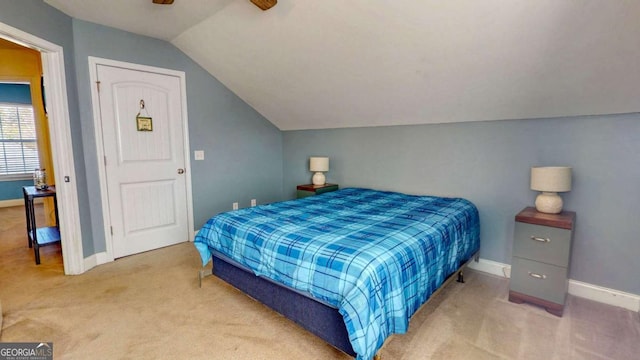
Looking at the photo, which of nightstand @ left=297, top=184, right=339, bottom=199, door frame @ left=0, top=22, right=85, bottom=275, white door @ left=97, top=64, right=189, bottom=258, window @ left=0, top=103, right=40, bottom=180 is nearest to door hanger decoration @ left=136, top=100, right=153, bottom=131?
white door @ left=97, top=64, right=189, bottom=258

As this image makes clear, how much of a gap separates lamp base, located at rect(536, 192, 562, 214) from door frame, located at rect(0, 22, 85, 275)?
4.10 meters

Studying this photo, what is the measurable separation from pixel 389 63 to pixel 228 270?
221cm

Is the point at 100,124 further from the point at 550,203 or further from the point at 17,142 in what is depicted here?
the point at 17,142

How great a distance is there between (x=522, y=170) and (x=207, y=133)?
3.52 meters

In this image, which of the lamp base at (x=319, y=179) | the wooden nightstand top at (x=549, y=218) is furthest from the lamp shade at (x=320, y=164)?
the wooden nightstand top at (x=549, y=218)

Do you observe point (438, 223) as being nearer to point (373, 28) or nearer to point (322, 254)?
point (322, 254)

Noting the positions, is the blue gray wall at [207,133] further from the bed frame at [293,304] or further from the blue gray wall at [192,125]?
the bed frame at [293,304]

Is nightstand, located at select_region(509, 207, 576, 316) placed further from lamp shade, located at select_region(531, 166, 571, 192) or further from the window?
the window

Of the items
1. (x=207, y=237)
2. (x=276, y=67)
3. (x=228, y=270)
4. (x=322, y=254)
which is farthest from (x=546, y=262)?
(x=276, y=67)

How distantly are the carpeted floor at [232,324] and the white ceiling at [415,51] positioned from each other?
5.19ft

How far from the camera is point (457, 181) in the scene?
3104 mm

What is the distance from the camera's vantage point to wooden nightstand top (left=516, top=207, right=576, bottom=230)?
215 centimetres

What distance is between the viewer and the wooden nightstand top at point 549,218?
84.6 inches

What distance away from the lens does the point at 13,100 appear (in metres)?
5.66
